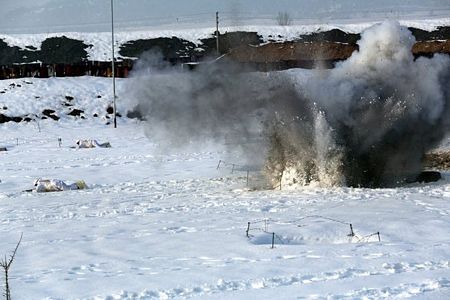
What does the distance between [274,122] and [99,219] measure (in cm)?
773

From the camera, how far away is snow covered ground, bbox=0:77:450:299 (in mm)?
10695

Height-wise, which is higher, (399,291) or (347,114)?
(347,114)

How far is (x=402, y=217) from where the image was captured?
1595 cm

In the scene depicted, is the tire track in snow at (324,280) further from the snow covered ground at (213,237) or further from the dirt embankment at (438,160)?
the dirt embankment at (438,160)

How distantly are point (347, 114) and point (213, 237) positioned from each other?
8981 mm

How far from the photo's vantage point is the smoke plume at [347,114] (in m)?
21.6

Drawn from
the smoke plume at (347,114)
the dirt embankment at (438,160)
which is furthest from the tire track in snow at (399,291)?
the dirt embankment at (438,160)

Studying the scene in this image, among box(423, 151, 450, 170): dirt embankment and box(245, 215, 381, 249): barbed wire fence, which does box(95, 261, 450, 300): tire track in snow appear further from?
box(423, 151, 450, 170): dirt embankment

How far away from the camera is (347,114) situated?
2166cm

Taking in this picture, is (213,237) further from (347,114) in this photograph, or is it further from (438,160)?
(438,160)

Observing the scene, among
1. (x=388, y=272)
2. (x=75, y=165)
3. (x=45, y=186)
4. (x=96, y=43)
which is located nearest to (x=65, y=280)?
(x=388, y=272)

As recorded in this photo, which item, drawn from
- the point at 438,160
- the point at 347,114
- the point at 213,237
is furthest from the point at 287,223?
the point at 438,160

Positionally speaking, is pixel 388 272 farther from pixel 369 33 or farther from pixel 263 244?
pixel 369 33

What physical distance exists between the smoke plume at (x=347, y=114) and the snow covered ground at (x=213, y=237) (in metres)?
1.43
